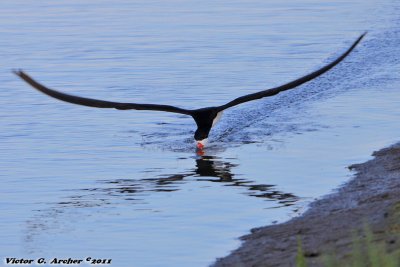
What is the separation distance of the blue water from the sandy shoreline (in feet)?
1.00

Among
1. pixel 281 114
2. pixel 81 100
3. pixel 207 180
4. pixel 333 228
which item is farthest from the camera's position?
pixel 281 114

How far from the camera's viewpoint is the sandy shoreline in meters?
10.4

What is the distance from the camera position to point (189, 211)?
13164 mm

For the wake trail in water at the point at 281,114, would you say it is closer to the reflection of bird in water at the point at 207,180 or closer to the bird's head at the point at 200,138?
the bird's head at the point at 200,138

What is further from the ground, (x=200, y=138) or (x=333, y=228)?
(x=200, y=138)

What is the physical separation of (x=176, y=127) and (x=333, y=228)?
787cm

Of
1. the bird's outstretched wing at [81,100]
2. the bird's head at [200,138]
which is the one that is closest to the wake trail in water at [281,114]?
the bird's head at [200,138]

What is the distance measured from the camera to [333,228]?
37.6ft

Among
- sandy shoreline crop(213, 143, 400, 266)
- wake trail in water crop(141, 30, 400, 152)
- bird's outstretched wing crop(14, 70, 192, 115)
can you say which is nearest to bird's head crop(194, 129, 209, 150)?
wake trail in water crop(141, 30, 400, 152)

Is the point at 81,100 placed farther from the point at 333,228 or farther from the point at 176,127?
the point at 176,127

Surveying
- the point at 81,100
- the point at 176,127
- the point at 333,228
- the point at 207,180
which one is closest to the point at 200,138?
the point at 176,127

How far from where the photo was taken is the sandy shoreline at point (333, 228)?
408 inches

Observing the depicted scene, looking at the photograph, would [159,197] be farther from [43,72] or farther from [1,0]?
[1,0]

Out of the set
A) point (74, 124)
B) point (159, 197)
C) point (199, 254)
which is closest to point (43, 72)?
point (74, 124)
